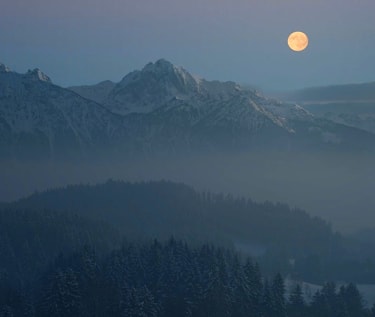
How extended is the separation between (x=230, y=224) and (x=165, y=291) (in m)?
86.0

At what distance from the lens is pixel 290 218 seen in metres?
174

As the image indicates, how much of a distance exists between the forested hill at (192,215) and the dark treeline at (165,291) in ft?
174

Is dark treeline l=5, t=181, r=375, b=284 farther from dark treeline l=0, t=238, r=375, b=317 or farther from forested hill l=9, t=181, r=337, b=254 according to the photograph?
dark treeline l=0, t=238, r=375, b=317

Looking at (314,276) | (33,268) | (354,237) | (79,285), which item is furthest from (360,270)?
(79,285)

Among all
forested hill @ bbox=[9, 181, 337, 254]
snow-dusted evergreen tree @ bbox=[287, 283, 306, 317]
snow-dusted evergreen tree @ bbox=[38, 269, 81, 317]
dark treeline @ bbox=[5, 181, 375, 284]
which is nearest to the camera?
snow-dusted evergreen tree @ bbox=[38, 269, 81, 317]

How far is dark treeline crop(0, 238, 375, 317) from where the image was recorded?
81562 millimetres

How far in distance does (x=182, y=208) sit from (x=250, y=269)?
90.5m

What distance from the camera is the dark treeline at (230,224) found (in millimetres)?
136500

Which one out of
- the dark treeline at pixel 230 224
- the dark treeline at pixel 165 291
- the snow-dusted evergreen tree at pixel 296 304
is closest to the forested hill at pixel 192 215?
the dark treeline at pixel 230 224

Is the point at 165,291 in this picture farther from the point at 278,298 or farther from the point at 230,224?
the point at 230,224

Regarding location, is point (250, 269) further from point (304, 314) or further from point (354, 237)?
point (354, 237)

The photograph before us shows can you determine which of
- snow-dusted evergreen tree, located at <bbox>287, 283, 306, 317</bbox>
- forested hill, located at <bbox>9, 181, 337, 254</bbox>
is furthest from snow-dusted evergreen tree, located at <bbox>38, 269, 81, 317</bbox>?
forested hill, located at <bbox>9, 181, 337, 254</bbox>

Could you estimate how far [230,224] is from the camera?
172 metres

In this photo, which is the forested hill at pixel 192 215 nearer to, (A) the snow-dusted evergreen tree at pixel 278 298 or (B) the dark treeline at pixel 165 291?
(B) the dark treeline at pixel 165 291
